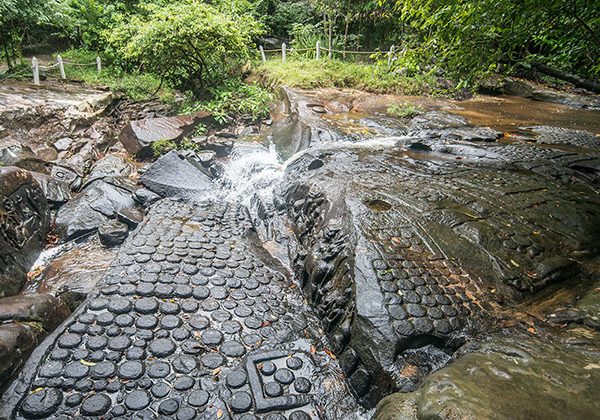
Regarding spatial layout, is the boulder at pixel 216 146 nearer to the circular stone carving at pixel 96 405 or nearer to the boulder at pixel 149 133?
the boulder at pixel 149 133

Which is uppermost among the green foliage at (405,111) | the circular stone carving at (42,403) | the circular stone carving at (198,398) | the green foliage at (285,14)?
the green foliage at (285,14)

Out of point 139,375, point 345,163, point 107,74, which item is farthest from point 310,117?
point 107,74

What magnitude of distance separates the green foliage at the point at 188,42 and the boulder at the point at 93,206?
5.14 m

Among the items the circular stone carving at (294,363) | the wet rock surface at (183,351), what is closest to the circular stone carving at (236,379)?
the wet rock surface at (183,351)

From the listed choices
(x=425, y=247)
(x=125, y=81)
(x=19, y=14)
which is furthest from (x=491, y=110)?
(x=19, y=14)

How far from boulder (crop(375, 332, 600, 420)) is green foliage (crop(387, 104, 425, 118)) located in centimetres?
815

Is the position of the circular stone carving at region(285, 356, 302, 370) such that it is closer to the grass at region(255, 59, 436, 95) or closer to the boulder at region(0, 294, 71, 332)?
the boulder at region(0, 294, 71, 332)

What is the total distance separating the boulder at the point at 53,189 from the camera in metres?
6.14

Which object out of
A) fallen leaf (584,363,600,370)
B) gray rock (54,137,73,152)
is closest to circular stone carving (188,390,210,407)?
fallen leaf (584,363,600,370)

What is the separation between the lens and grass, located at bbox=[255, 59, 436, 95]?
12.1 meters

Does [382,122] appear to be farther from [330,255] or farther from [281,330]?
[281,330]

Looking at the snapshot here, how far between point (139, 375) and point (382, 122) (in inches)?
325

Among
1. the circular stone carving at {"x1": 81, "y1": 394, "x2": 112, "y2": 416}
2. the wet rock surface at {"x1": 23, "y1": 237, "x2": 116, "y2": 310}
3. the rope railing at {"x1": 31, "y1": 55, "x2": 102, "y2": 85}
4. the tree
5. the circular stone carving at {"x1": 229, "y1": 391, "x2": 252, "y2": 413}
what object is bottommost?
the wet rock surface at {"x1": 23, "y1": 237, "x2": 116, "y2": 310}

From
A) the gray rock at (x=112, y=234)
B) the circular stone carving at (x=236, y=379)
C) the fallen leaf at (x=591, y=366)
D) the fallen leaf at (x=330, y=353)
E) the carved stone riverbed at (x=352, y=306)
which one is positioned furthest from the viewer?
the gray rock at (x=112, y=234)
